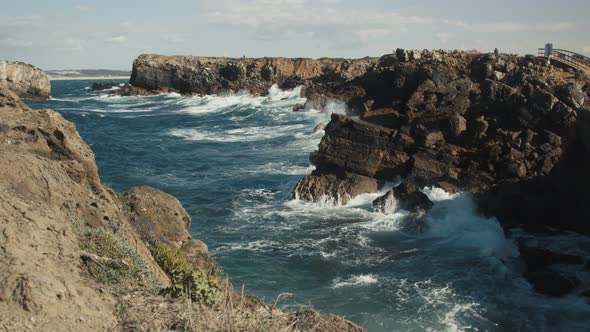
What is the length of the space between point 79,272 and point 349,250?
44.1 feet

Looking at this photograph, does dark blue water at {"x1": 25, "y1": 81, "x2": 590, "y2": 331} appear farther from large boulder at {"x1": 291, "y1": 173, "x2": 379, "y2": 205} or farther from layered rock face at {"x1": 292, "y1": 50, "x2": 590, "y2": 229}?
layered rock face at {"x1": 292, "y1": 50, "x2": 590, "y2": 229}

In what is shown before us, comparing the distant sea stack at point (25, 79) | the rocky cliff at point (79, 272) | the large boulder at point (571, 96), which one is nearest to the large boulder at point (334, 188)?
the large boulder at point (571, 96)

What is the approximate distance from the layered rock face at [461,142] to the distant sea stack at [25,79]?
65409 millimetres

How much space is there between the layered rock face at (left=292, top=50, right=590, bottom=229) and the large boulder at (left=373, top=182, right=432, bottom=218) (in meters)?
1.63

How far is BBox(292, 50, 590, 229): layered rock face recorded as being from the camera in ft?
71.6

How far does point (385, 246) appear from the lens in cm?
1902

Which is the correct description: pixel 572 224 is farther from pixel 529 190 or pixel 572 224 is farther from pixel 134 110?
pixel 134 110

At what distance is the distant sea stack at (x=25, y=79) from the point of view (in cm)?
7538

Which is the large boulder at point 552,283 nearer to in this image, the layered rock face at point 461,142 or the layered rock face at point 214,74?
the layered rock face at point 461,142

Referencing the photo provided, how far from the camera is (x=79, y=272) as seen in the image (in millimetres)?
5934

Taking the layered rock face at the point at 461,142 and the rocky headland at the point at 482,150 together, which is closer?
the rocky headland at the point at 482,150

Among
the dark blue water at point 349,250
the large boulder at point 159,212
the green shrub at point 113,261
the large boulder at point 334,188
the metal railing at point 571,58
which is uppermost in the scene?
the metal railing at point 571,58

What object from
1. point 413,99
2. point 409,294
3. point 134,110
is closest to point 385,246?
point 409,294

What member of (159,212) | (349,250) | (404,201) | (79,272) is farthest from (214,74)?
(79,272)
